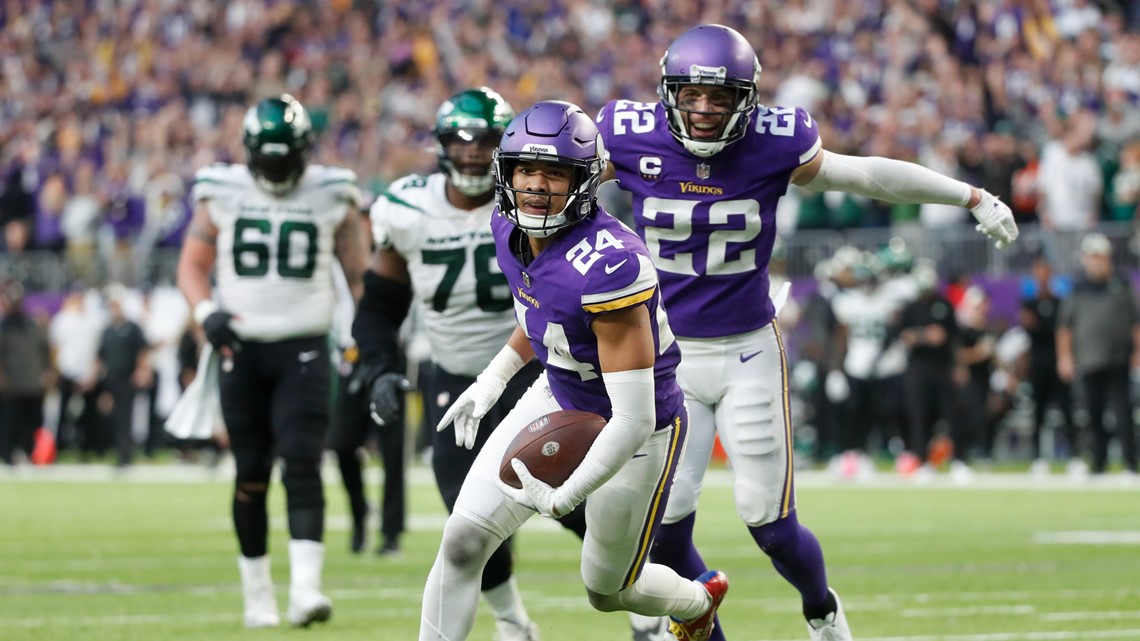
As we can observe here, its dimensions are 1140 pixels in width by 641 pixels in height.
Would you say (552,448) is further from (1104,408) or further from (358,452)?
(1104,408)

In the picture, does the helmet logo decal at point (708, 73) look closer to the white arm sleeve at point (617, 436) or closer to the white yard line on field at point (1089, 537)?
the white arm sleeve at point (617, 436)

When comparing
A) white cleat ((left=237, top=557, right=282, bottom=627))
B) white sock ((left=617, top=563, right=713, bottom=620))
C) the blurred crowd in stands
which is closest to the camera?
white sock ((left=617, top=563, right=713, bottom=620))

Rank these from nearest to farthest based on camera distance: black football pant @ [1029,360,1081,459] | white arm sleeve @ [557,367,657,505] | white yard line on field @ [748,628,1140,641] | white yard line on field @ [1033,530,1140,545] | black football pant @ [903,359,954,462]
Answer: white arm sleeve @ [557,367,657,505], white yard line on field @ [748,628,1140,641], white yard line on field @ [1033,530,1140,545], black football pant @ [903,359,954,462], black football pant @ [1029,360,1081,459]

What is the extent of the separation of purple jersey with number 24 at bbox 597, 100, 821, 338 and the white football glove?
22.5 inches

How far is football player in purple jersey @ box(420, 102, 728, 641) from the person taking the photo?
4.64 meters

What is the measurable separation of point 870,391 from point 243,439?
1072cm

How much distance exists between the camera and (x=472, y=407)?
5148 mm

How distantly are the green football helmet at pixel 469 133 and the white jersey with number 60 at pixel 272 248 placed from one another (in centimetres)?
93

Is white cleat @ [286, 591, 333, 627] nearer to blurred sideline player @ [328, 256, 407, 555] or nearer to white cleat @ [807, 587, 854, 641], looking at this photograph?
white cleat @ [807, 587, 854, 641]

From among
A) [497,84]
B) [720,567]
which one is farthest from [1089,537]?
[497,84]

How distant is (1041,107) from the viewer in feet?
58.5

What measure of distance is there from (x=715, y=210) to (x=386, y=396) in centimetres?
128

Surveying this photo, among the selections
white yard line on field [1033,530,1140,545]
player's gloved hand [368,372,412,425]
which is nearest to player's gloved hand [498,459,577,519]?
player's gloved hand [368,372,412,425]

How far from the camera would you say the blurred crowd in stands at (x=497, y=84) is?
17.3 meters
